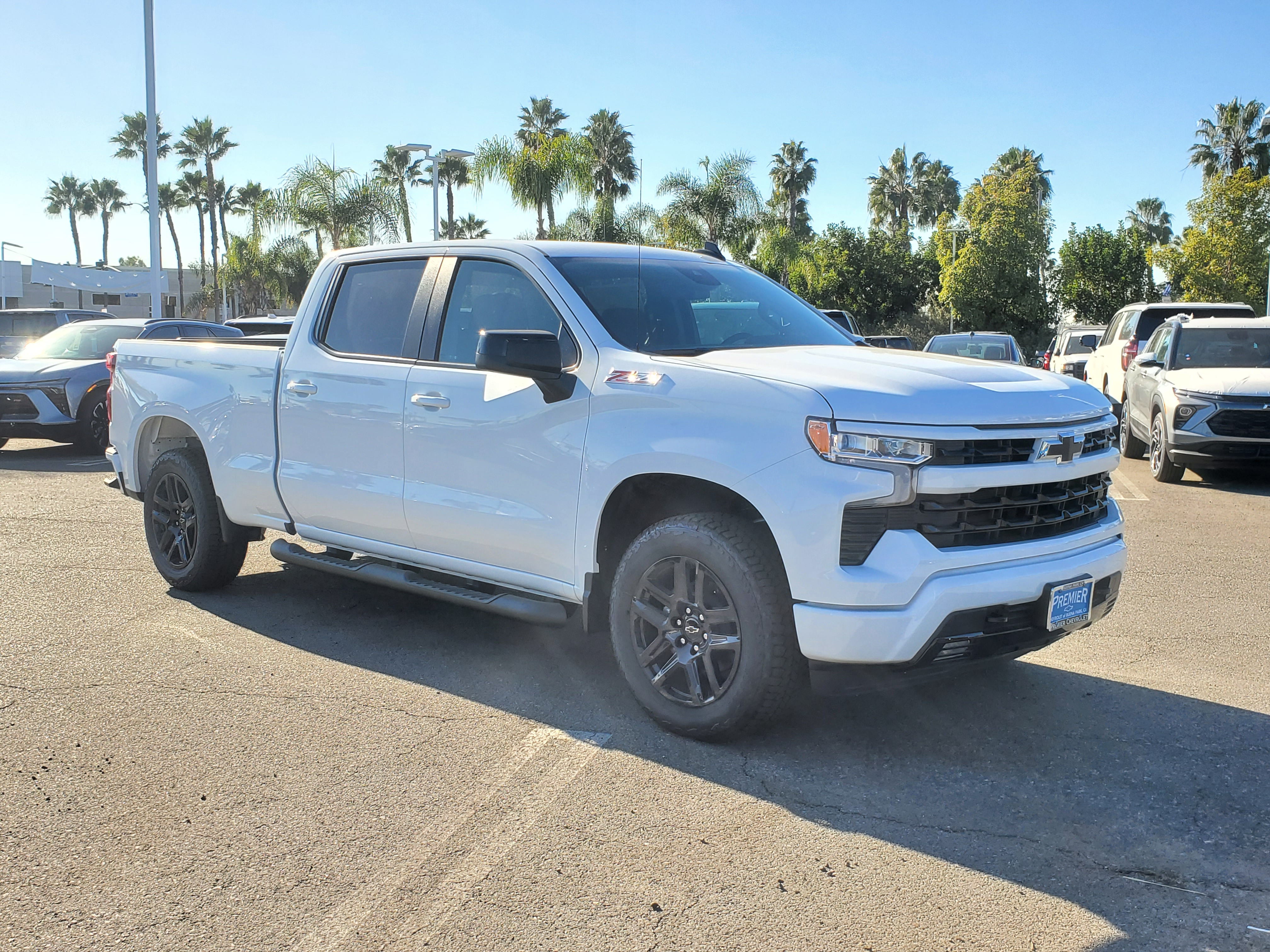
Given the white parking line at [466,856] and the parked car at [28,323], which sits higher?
the parked car at [28,323]

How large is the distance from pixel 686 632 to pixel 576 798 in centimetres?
78

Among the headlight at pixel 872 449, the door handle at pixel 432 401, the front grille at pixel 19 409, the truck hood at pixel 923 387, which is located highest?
the truck hood at pixel 923 387

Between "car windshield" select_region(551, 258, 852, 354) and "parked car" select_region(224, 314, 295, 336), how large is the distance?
25.0ft

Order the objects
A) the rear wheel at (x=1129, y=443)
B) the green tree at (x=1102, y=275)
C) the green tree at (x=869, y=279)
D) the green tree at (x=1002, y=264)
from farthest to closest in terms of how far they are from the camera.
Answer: the green tree at (x=869, y=279)
the green tree at (x=1102, y=275)
the green tree at (x=1002, y=264)
the rear wheel at (x=1129, y=443)

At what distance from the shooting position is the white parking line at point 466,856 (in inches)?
119

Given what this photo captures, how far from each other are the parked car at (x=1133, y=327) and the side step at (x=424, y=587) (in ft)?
40.4

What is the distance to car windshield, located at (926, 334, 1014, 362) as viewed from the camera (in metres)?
17.9

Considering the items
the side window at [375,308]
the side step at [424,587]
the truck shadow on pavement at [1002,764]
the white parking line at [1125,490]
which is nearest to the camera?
the truck shadow on pavement at [1002,764]

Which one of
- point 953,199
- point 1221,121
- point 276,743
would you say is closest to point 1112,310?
point 1221,121

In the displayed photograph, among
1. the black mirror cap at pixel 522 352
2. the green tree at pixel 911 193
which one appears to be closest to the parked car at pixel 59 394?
the black mirror cap at pixel 522 352

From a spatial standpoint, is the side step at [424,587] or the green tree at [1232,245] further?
the green tree at [1232,245]

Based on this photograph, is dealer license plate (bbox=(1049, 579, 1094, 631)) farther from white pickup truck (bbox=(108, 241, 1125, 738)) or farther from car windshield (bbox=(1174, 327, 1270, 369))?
car windshield (bbox=(1174, 327, 1270, 369))

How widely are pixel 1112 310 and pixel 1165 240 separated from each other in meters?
48.3

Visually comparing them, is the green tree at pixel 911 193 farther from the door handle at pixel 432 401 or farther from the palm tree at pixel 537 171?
the door handle at pixel 432 401
